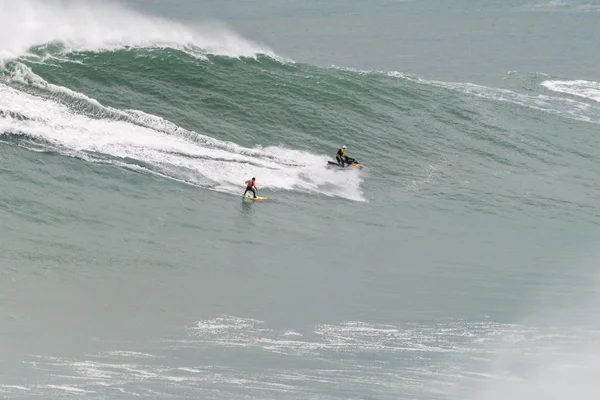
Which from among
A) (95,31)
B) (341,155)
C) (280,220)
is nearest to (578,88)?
(341,155)

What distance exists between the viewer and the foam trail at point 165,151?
111 feet

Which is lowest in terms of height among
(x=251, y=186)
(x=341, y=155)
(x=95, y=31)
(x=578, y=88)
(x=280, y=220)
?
(x=280, y=220)

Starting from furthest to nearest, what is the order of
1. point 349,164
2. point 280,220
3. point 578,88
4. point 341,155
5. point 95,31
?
point 578,88 < point 95,31 < point 349,164 < point 341,155 < point 280,220

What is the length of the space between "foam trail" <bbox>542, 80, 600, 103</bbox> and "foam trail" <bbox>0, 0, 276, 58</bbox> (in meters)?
19.4

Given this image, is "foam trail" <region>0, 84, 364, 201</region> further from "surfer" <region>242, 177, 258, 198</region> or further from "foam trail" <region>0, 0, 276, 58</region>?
"foam trail" <region>0, 0, 276, 58</region>

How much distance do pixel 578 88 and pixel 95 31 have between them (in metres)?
31.4

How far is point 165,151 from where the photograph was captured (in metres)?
35.2

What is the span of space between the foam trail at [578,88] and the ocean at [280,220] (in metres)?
0.22

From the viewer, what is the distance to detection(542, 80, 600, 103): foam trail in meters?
54.7

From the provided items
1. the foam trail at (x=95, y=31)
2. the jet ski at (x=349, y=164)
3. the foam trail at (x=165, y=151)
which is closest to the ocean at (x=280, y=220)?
the foam trail at (x=165, y=151)

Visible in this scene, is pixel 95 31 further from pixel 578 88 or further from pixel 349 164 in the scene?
pixel 578 88

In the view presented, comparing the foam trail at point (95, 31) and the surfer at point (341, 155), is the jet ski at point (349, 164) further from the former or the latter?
the foam trail at point (95, 31)

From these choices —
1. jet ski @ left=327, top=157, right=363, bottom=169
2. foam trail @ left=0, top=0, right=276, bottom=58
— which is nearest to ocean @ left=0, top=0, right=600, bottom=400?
foam trail @ left=0, top=0, right=276, bottom=58

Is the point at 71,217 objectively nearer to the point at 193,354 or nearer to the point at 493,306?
the point at 193,354
